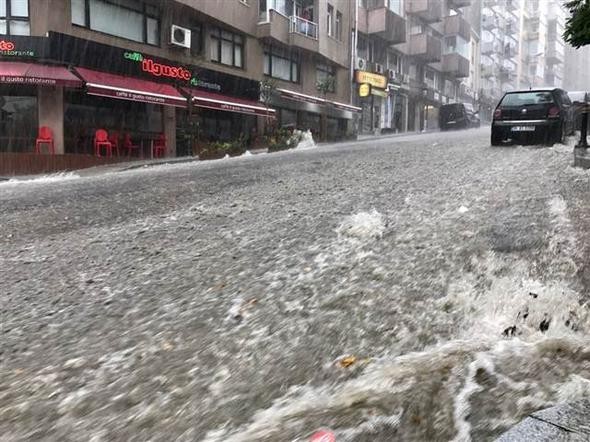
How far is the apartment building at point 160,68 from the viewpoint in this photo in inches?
676

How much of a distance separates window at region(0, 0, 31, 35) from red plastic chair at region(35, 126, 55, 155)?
2936mm

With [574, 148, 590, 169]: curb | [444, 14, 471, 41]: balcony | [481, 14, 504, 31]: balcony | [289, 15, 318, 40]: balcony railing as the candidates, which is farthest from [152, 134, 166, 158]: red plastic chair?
[481, 14, 504, 31]: balcony

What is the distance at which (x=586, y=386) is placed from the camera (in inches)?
105

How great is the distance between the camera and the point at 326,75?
1315 inches

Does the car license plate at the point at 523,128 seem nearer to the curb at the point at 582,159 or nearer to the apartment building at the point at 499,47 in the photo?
the curb at the point at 582,159

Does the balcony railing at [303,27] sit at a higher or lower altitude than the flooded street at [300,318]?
higher

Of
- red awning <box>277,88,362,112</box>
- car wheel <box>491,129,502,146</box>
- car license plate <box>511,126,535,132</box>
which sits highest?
red awning <box>277,88,362,112</box>

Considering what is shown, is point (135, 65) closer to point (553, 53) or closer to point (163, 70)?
point (163, 70)

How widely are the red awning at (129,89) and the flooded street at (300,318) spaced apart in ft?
36.2

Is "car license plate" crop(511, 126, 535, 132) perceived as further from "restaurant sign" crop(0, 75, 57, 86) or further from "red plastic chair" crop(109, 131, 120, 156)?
"red plastic chair" crop(109, 131, 120, 156)

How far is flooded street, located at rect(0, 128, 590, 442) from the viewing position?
8.59 ft

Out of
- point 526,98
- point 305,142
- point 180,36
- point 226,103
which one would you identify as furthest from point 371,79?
point 526,98

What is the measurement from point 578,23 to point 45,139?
1558 cm

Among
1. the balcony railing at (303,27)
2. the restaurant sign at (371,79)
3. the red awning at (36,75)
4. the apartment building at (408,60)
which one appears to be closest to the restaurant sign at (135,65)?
the red awning at (36,75)
